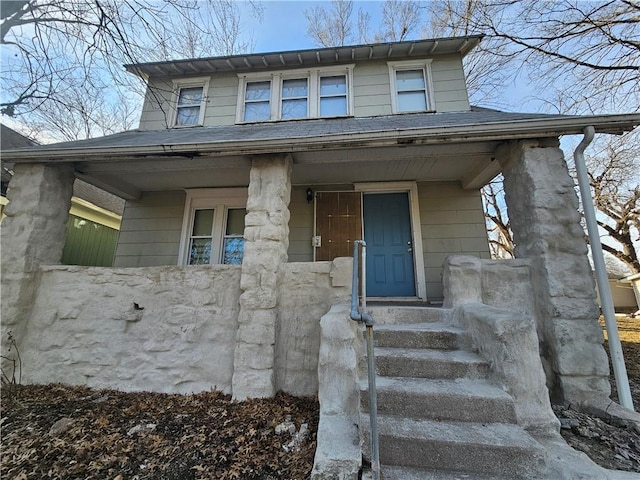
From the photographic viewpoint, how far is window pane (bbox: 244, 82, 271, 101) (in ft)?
18.1

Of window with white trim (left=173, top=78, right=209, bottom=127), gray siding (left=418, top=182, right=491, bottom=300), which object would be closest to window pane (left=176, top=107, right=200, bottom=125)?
window with white trim (left=173, top=78, right=209, bottom=127)

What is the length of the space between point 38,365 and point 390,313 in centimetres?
441

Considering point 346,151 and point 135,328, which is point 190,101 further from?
point 135,328

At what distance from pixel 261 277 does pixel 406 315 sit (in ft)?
5.76

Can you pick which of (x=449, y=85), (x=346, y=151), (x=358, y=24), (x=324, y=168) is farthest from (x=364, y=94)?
(x=358, y=24)

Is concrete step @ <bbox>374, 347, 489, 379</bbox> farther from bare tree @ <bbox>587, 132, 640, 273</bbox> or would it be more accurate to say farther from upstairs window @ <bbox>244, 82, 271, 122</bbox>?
bare tree @ <bbox>587, 132, 640, 273</bbox>

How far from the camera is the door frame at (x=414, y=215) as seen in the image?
4.45 metres

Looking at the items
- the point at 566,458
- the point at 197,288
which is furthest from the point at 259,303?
the point at 566,458

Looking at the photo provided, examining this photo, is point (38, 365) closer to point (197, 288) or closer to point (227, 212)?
point (197, 288)

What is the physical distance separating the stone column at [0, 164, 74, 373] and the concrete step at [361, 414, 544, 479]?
4322mm

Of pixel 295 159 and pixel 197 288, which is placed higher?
pixel 295 159

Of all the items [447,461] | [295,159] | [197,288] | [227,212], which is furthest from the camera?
[227,212]

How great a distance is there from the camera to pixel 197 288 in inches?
128

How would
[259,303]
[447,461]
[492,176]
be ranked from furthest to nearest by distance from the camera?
[492,176] < [259,303] < [447,461]
